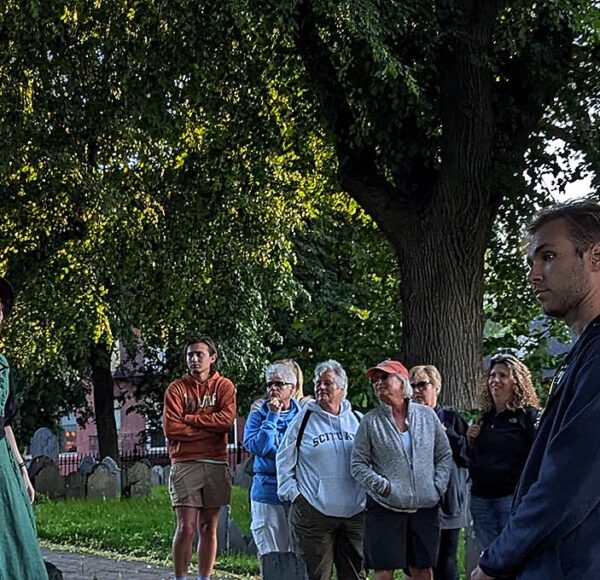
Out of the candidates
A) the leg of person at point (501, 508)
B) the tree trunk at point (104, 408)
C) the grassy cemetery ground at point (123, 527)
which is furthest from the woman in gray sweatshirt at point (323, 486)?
the tree trunk at point (104, 408)

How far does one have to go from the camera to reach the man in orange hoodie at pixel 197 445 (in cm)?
862

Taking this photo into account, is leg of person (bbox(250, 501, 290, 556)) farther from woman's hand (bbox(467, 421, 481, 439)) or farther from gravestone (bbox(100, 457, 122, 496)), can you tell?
gravestone (bbox(100, 457, 122, 496))

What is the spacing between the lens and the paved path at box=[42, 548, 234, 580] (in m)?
10.7

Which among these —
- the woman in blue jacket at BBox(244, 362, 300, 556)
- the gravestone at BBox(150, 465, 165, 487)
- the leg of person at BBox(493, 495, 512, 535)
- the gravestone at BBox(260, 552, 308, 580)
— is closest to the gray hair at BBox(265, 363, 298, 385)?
the woman in blue jacket at BBox(244, 362, 300, 556)

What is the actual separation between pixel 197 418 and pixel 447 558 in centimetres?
225

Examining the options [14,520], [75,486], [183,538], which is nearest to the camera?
[14,520]

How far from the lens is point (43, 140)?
15.3 m

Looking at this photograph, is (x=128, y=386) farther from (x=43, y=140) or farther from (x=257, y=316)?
(x=43, y=140)

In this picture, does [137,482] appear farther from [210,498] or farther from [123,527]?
[210,498]

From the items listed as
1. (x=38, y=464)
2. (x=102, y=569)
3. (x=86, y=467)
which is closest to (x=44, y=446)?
(x=38, y=464)

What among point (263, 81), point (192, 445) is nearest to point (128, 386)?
point (263, 81)

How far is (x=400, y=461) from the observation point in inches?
287

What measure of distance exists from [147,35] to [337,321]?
28.2 ft

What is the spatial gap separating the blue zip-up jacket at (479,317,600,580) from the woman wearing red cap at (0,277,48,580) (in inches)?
158
